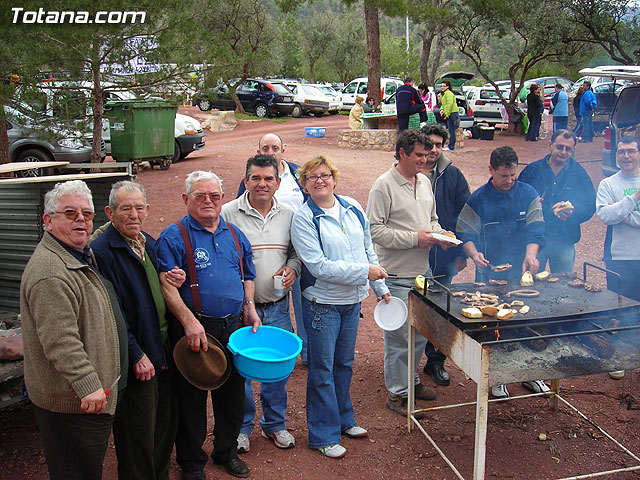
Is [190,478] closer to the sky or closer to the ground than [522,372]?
closer to the ground

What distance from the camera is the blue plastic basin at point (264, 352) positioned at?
311 cm

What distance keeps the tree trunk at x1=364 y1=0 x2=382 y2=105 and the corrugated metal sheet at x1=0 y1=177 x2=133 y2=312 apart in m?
14.3

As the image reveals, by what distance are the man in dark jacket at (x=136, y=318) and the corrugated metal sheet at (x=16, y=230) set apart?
1907 millimetres

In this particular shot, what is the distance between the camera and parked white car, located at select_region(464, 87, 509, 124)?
901 inches

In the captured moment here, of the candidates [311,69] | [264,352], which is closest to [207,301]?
[264,352]

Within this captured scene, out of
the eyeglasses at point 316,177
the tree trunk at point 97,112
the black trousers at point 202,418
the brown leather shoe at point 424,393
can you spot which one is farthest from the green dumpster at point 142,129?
the black trousers at point 202,418

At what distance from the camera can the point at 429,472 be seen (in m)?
3.72

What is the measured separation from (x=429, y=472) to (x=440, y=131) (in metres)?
2.57

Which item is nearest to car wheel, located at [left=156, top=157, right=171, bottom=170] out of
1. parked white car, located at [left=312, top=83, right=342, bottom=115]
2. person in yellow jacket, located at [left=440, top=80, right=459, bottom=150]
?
person in yellow jacket, located at [left=440, top=80, right=459, bottom=150]

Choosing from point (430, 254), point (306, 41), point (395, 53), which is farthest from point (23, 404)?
point (395, 53)

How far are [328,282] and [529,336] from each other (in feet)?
4.28

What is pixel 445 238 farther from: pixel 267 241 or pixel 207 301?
pixel 207 301

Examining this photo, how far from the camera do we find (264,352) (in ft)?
11.3

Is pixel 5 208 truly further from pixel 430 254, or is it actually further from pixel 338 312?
pixel 430 254
